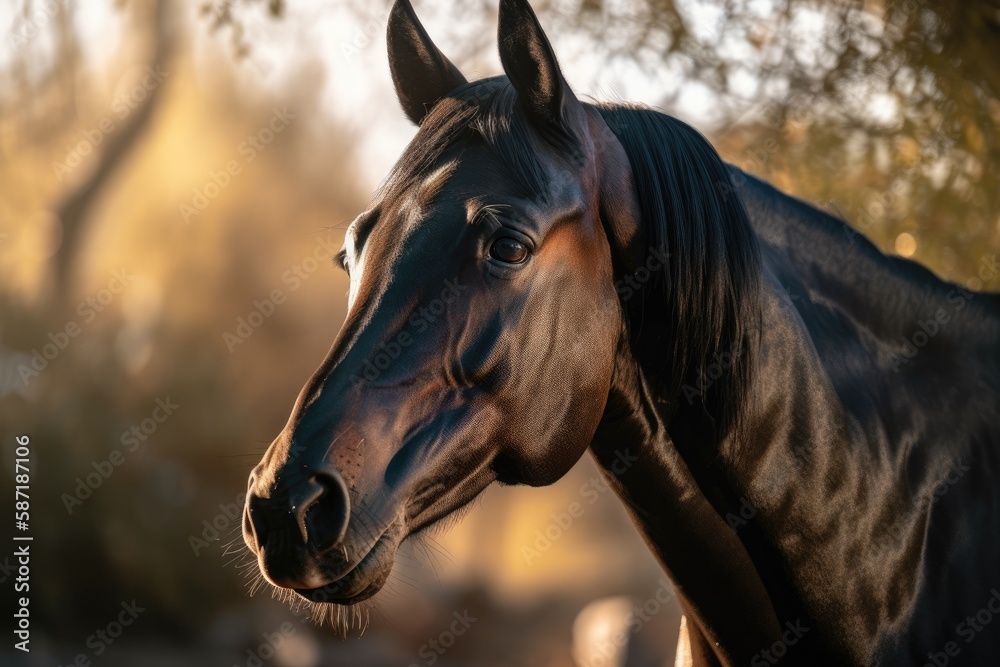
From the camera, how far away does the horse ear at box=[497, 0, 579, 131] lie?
170 cm

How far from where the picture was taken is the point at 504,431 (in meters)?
1.67

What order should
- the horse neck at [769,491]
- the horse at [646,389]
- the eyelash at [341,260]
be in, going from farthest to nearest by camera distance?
the eyelash at [341,260] → the horse neck at [769,491] → the horse at [646,389]

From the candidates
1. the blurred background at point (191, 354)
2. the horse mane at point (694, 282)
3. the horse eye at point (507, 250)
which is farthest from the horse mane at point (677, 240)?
the blurred background at point (191, 354)

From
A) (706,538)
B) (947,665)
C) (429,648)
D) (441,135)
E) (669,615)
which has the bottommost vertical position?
(429,648)

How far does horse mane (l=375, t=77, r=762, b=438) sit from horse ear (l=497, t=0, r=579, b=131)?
0.14 ft

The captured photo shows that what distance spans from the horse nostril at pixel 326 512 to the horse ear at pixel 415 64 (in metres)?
1.04

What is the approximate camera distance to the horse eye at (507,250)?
64.9 inches

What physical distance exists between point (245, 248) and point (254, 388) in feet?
6.92

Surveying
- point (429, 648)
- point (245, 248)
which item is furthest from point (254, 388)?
point (429, 648)

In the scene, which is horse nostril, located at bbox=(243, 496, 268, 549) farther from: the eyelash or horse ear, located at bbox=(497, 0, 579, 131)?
horse ear, located at bbox=(497, 0, 579, 131)

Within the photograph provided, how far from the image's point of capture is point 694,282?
178 centimetres

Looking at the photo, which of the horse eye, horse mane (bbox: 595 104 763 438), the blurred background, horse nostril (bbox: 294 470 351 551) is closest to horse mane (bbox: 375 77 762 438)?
horse mane (bbox: 595 104 763 438)

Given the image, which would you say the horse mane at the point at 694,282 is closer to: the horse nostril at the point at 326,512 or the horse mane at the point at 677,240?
the horse mane at the point at 677,240

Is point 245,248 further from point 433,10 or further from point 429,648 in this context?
point 433,10
